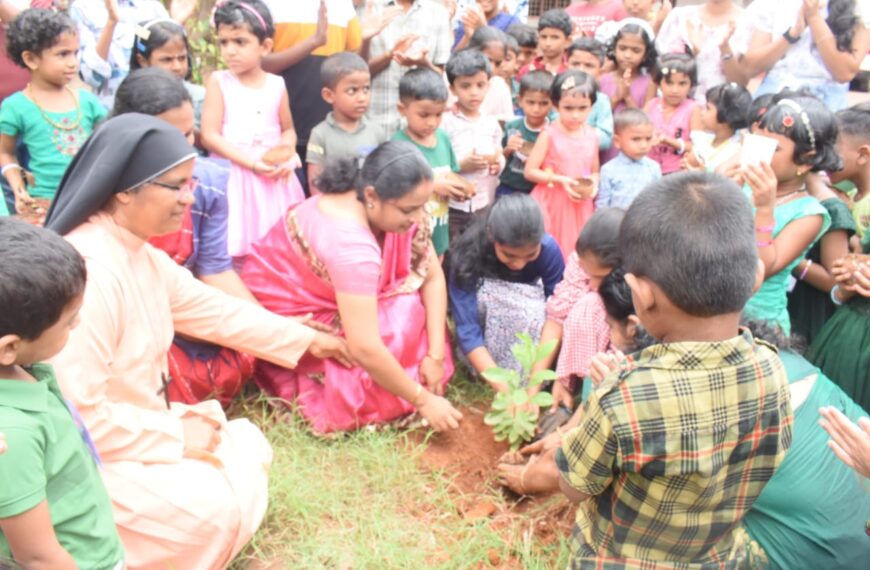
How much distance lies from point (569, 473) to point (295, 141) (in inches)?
119

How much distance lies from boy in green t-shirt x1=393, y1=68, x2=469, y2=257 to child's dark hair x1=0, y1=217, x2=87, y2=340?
8.38 ft

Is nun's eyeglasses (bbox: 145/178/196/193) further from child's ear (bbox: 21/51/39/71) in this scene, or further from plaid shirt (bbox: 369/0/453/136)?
plaid shirt (bbox: 369/0/453/136)

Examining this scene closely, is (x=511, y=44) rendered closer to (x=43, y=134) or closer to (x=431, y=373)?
(x=431, y=373)

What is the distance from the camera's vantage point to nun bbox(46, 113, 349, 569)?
7.44ft

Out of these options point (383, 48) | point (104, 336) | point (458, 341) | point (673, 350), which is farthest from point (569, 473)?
point (383, 48)

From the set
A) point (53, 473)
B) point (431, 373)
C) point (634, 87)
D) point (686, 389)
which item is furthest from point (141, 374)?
point (634, 87)

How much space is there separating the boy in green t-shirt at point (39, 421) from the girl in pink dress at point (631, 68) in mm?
4445

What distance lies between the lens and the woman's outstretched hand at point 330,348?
10.5 ft

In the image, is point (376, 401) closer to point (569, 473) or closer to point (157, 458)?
point (157, 458)

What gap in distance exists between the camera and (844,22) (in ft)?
15.3

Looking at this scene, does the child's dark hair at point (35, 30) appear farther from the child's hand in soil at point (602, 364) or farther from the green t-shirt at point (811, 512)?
the green t-shirt at point (811, 512)

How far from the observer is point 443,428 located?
3199 mm

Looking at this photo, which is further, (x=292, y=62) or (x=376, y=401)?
(x=292, y=62)

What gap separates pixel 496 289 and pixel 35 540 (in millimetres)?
2461
